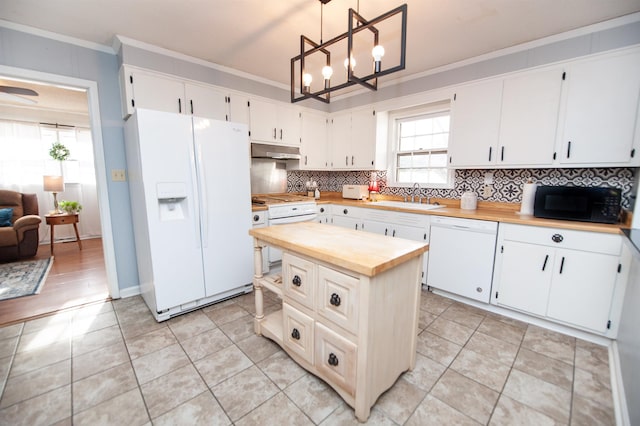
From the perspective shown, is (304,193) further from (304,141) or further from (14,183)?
(14,183)

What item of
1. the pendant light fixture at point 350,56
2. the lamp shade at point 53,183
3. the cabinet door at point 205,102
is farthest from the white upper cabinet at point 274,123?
the lamp shade at point 53,183

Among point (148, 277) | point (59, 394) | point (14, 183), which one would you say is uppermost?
point (14, 183)

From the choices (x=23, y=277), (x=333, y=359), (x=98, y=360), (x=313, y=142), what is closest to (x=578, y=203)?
(x=333, y=359)

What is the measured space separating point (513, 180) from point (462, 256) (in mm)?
983

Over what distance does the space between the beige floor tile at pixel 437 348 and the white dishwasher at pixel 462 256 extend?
74cm

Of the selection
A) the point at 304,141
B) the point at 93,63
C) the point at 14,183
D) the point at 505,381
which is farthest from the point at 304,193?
the point at 14,183

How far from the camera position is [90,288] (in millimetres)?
2922

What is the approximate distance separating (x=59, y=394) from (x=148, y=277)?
960 mm

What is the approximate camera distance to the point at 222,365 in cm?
175

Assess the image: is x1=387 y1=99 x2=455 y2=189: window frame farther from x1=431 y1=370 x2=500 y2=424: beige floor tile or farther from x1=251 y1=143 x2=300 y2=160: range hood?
x1=431 y1=370 x2=500 y2=424: beige floor tile

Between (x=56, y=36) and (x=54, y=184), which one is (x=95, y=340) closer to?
(x=56, y=36)

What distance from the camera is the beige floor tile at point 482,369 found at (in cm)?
162

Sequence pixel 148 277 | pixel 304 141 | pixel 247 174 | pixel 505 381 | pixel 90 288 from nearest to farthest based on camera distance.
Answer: pixel 505 381
pixel 148 277
pixel 247 174
pixel 90 288
pixel 304 141

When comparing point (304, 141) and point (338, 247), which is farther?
point (304, 141)
